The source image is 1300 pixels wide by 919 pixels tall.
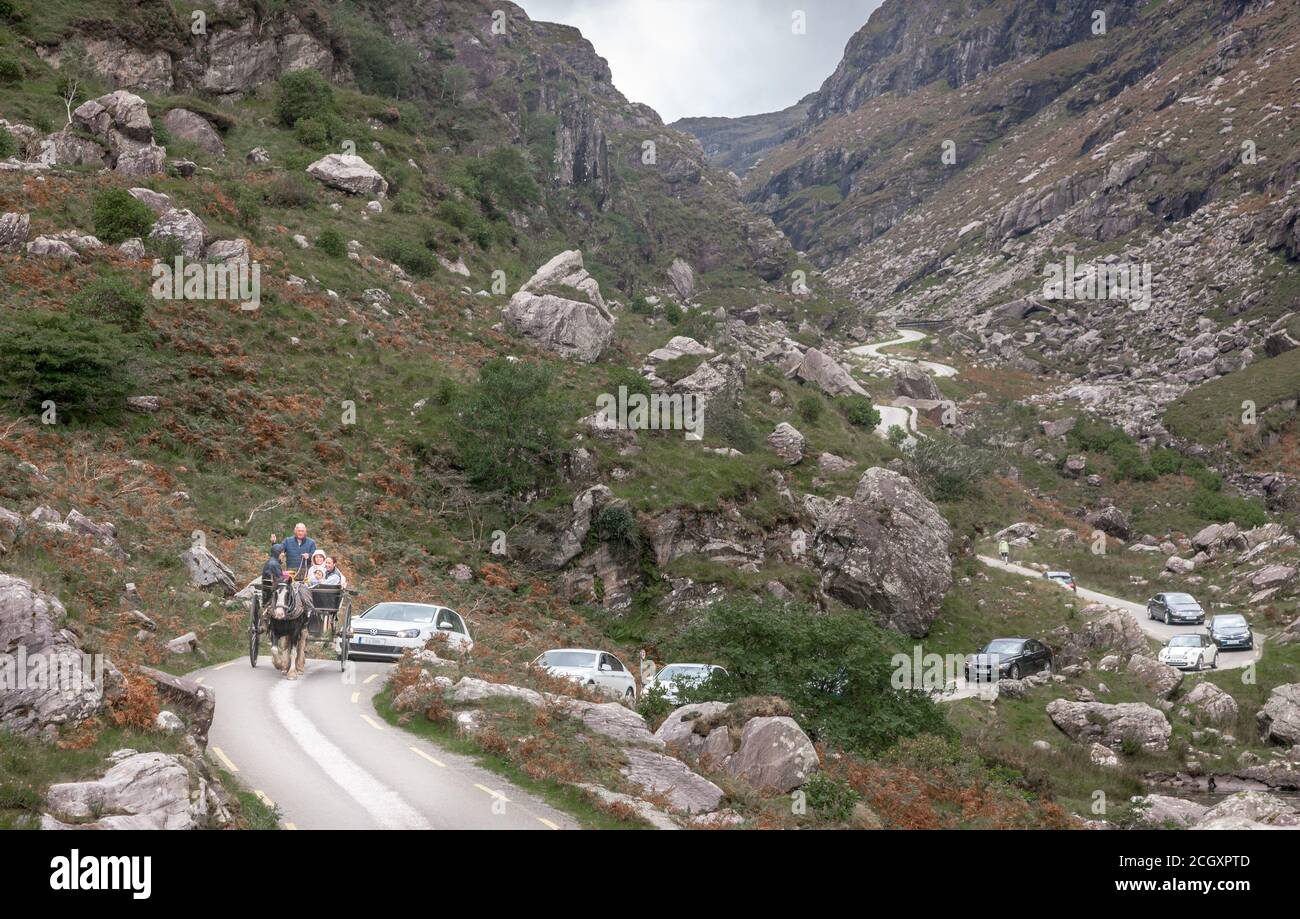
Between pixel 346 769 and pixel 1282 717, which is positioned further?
pixel 1282 717

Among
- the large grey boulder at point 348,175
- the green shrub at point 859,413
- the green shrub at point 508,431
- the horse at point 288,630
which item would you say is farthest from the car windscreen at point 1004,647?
the large grey boulder at point 348,175

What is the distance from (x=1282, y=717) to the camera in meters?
26.8

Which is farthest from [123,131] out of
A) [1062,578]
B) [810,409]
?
[1062,578]

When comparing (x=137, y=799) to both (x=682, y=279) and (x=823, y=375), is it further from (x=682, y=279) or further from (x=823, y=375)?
(x=682, y=279)

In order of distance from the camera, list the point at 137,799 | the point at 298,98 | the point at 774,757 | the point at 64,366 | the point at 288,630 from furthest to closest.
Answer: the point at 298,98
the point at 64,366
the point at 288,630
the point at 774,757
the point at 137,799

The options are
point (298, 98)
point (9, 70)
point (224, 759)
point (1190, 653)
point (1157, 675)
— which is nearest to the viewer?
point (224, 759)

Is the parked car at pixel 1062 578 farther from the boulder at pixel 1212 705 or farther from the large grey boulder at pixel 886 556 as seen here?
the boulder at pixel 1212 705

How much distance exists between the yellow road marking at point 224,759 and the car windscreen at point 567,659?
359 inches

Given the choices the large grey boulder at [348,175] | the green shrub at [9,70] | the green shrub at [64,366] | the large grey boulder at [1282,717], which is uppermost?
the green shrub at [9,70]

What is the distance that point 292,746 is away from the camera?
1188 centimetres

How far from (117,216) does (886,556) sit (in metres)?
34.4

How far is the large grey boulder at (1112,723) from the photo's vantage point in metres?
26.8

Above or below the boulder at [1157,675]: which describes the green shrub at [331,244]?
above

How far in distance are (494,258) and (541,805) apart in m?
51.0
